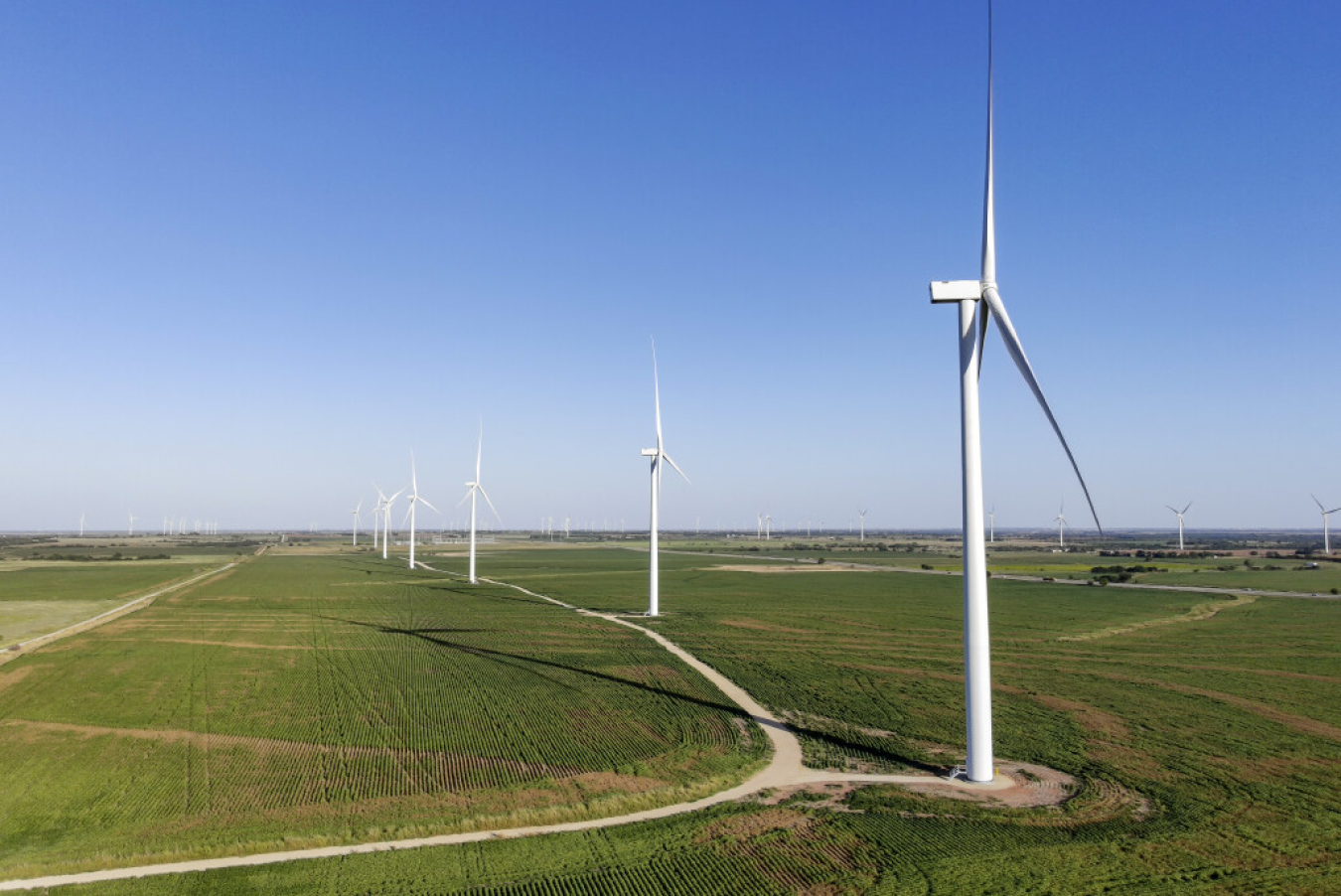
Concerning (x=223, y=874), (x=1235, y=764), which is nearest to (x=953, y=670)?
(x=1235, y=764)

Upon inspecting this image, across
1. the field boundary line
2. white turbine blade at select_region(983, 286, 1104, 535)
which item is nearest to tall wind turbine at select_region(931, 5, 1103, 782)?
white turbine blade at select_region(983, 286, 1104, 535)

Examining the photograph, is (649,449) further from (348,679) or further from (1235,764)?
(1235,764)

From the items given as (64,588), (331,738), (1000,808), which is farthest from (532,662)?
(64,588)

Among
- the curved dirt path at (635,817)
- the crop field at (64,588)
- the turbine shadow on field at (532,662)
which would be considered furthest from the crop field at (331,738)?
the crop field at (64,588)

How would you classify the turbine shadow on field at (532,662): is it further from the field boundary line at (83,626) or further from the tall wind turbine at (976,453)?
the field boundary line at (83,626)

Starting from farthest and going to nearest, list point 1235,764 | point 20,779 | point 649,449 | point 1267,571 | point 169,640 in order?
1. point 1267,571
2. point 649,449
3. point 169,640
4. point 1235,764
5. point 20,779

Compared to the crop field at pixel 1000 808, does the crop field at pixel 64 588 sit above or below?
below
